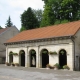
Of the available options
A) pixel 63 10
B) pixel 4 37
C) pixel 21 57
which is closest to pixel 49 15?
pixel 63 10

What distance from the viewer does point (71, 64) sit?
3081 cm

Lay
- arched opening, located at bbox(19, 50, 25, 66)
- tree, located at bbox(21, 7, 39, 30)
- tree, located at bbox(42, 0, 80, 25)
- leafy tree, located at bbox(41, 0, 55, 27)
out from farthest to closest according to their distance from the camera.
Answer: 1. tree, located at bbox(21, 7, 39, 30)
2. leafy tree, located at bbox(41, 0, 55, 27)
3. tree, located at bbox(42, 0, 80, 25)
4. arched opening, located at bbox(19, 50, 25, 66)

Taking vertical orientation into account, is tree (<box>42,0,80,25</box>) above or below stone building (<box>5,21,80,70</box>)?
above

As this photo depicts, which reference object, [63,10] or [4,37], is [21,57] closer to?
[4,37]

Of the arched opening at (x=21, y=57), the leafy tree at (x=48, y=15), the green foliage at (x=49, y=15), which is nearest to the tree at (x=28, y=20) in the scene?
the leafy tree at (x=48, y=15)

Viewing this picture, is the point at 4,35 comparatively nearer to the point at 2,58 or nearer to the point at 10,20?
the point at 2,58

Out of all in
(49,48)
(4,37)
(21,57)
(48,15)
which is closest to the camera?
(49,48)

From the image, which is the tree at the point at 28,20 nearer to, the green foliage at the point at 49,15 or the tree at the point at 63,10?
the tree at the point at 63,10

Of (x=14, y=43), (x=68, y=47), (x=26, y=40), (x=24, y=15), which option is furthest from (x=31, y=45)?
(x=24, y=15)

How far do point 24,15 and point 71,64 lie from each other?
1680 inches

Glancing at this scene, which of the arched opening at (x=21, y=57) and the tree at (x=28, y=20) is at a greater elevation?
the tree at (x=28, y=20)

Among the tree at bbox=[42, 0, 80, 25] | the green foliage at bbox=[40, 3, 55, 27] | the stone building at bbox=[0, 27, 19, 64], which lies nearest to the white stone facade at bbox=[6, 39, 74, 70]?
the stone building at bbox=[0, 27, 19, 64]

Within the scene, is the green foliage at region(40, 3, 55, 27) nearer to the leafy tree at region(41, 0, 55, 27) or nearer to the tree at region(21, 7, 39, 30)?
the leafy tree at region(41, 0, 55, 27)

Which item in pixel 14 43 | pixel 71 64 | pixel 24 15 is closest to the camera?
pixel 71 64
